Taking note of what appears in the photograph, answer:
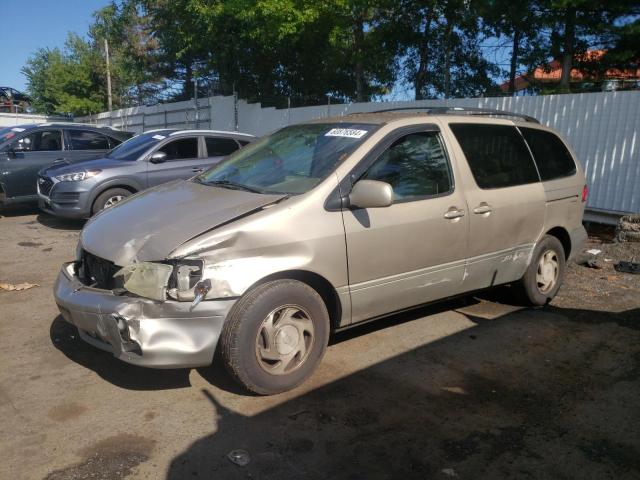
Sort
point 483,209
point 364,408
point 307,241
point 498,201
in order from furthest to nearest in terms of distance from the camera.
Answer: point 498,201 → point 483,209 → point 307,241 → point 364,408

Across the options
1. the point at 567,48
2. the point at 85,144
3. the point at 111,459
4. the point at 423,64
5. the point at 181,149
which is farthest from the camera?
the point at 423,64

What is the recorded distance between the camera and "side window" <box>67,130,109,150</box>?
10914 millimetres

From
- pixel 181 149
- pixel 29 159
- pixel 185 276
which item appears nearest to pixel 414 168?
pixel 185 276

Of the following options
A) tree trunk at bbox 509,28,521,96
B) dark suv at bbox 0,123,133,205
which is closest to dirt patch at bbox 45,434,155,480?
dark suv at bbox 0,123,133,205

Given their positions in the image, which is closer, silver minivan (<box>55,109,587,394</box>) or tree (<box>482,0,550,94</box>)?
silver minivan (<box>55,109,587,394</box>)

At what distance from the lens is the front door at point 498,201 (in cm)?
458

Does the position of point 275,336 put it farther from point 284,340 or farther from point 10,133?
point 10,133

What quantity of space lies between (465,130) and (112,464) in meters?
3.63

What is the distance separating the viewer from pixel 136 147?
9320 millimetres

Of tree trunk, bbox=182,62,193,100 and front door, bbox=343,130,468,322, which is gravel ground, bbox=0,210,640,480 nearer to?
front door, bbox=343,130,468,322

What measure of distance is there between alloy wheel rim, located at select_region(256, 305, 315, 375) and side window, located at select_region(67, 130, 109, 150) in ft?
29.4

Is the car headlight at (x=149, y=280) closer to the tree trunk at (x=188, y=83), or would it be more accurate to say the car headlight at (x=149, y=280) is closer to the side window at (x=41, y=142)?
the side window at (x=41, y=142)

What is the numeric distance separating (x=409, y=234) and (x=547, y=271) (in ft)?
6.94

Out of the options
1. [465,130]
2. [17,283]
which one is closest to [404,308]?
[465,130]
